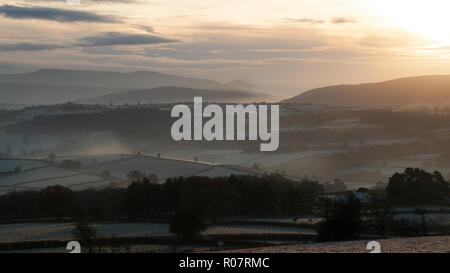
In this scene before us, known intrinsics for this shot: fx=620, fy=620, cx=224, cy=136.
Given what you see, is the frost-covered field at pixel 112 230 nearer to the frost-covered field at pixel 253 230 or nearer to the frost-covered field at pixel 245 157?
the frost-covered field at pixel 253 230

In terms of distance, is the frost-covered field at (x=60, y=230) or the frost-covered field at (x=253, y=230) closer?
the frost-covered field at (x=60, y=230)

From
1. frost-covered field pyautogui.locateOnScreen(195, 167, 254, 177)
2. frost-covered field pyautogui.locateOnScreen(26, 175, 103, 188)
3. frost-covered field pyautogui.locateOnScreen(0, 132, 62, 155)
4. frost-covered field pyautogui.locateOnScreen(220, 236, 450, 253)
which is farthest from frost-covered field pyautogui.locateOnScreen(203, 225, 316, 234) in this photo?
frost-covered field pyautogui.locateOnScreen(0, 132, 62, 155)

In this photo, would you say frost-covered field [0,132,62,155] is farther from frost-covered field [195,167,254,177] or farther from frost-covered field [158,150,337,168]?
frost-covered field [195,167,254,177]

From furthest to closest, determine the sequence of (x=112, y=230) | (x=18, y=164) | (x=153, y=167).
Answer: (x=153, y=167)
(x=18, y=164)
(x=112, y=230)

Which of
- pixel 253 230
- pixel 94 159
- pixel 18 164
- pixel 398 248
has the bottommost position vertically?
pixel 398 248

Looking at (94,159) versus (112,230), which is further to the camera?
(94,159)

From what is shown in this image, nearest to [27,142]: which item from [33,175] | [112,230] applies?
[33,175]

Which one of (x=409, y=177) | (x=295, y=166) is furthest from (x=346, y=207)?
(x=295, y=166)

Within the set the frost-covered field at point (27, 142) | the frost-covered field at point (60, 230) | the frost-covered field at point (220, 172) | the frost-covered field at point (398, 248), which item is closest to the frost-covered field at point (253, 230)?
the frost-covered field at point (60, 230)

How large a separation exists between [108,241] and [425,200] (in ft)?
121

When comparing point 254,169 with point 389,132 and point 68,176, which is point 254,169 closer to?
point 68,176

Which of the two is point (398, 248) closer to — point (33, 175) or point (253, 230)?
point (253, 230)

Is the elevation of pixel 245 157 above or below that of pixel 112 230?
above

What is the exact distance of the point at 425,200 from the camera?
64.9 meters
